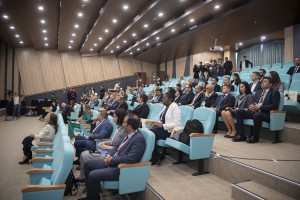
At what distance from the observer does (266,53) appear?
11.9 meters

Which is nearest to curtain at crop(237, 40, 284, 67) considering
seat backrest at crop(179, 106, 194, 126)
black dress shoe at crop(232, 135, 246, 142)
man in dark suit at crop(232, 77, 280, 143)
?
man in dark suit at crop(232, 77, 280, 143)

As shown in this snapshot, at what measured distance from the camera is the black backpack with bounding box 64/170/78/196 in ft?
7.51

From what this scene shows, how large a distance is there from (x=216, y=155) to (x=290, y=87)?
2.47m

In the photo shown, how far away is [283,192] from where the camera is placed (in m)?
1.73

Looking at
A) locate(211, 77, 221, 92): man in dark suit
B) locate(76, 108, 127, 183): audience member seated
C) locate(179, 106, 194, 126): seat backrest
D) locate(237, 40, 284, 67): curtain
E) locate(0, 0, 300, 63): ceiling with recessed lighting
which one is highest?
locate(0, 0, 300, 63): ceiling with recessed lighting

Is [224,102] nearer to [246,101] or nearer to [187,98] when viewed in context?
[246,101]

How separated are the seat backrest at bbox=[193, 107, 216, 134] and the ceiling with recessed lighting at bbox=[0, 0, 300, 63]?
15.0 feet

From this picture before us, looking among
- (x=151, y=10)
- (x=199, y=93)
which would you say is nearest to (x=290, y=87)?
(x=199, y=93)

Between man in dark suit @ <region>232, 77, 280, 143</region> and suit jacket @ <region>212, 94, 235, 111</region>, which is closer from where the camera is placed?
man in dark suit @ <region>232, 77, 280, 143</region>

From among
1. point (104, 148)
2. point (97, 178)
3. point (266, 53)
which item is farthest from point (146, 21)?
point (266, 53)

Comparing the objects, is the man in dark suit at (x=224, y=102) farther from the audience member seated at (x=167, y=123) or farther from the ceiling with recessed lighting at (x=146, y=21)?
the ceiling with recessed lighting at (x=146, y=21)

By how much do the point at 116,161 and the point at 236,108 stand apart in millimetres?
2332

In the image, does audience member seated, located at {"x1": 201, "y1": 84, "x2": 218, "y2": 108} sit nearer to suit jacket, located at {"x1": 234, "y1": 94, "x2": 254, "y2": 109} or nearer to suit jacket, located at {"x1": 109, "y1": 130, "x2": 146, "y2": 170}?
suit jacket, located at {"x1": 234, "y1": 94, "x2": 254, "y2": 109}

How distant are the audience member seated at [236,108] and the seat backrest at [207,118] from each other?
73cm
